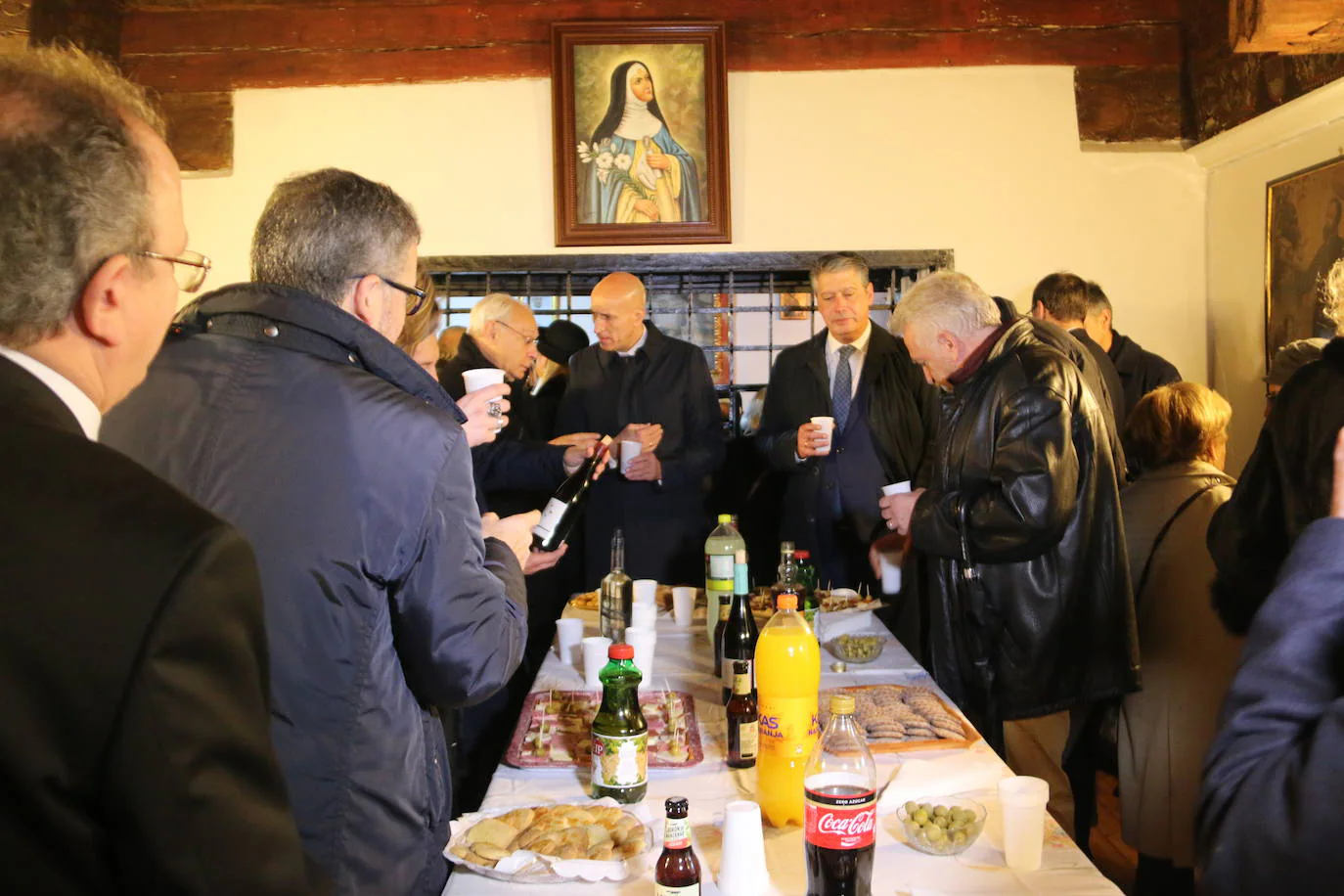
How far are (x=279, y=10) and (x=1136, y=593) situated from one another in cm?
458

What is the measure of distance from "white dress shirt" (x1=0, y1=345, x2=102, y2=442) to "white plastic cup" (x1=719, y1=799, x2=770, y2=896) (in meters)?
0.86

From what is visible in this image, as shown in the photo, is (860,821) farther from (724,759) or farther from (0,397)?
(0,397)

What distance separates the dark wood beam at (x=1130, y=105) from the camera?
16.8 feet

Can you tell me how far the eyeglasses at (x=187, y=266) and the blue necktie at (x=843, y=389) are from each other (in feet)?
11.3

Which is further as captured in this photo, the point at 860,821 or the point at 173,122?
the point at 173,122

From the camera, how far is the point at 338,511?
4.44 feet

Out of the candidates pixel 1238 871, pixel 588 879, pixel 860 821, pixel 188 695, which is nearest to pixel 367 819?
pixel 588 879

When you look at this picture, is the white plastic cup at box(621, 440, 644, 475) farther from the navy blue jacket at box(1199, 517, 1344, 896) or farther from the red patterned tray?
the navy blue jacket at box(1199, 517, 1344, 896)

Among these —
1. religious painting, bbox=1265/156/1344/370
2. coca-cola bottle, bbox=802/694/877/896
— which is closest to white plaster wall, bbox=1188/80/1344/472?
religious painting, bbox=1265/156/1344/370

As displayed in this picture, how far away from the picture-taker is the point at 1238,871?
3.23ft

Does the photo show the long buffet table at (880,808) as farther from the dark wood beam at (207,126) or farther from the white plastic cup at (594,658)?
the dark wood beam at (207,126)

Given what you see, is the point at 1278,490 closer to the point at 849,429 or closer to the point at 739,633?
the point at 739,633

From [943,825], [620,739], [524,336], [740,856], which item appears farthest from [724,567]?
[524,336]

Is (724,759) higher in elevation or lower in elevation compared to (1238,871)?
lower
